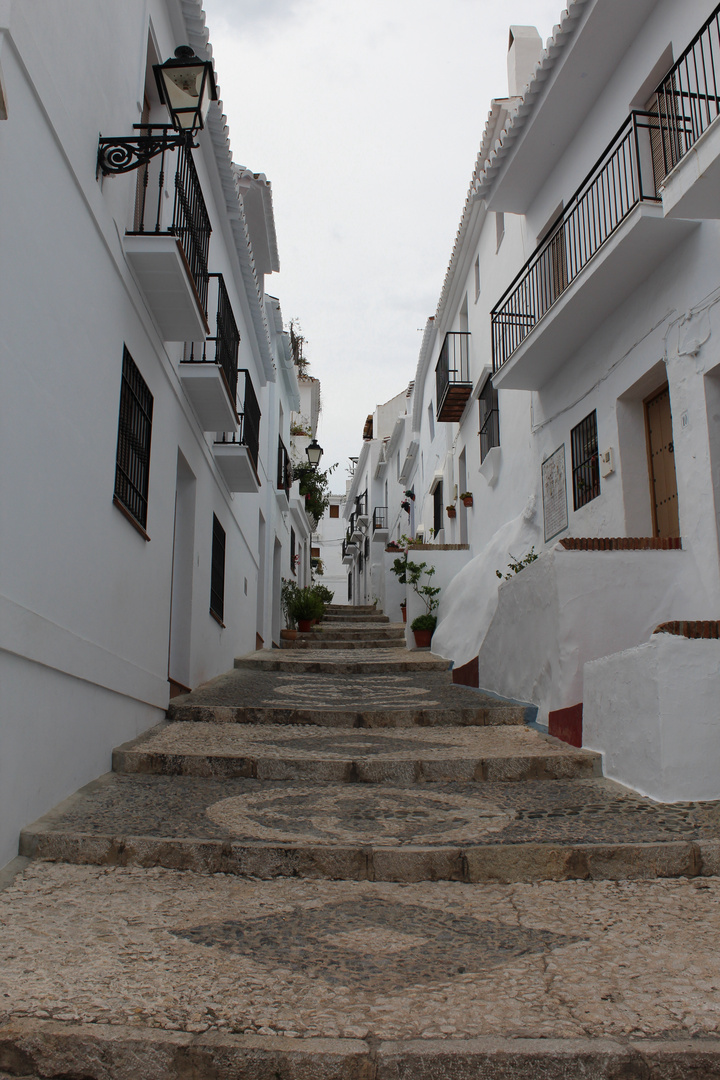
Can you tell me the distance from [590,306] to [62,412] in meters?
5.45

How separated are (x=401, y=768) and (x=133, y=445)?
311cm

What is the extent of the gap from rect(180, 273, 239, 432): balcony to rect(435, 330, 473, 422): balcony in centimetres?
567

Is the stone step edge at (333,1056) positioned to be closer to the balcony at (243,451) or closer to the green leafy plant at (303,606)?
the balcony at (243,451)

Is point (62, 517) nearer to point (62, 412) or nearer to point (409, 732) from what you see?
point (62, 412)

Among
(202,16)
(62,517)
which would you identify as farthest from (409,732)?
(202,16)

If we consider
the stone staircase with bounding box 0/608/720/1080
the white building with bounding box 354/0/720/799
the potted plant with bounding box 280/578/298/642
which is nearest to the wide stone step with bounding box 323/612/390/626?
the potted plant with bounding box 280/578/298/642

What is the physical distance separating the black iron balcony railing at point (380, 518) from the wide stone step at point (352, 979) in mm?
27529

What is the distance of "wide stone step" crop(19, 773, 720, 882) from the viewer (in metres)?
3.69

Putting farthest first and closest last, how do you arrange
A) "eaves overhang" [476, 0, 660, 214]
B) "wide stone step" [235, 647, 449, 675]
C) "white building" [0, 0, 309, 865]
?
"wide stone step" [235, 647, 449, 675], "eaves overhang" [476, 0, 660, 214], "white building" [0, 0, 309, 865]

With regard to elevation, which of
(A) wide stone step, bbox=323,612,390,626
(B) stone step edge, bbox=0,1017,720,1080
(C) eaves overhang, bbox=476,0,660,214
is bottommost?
(B) stone step edge, bbox=0,1017,720,1080

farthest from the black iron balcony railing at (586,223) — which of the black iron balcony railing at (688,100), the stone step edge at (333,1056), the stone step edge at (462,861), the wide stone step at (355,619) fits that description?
the wide stone step at (355,619)

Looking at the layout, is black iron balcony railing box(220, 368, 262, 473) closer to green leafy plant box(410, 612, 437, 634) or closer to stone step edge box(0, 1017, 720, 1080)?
green leafy plant box(410, 612, 437, 634)

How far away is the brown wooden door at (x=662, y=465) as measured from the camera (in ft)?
24.3

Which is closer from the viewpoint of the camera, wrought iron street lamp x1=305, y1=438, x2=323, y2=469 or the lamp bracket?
the lamp bracket
